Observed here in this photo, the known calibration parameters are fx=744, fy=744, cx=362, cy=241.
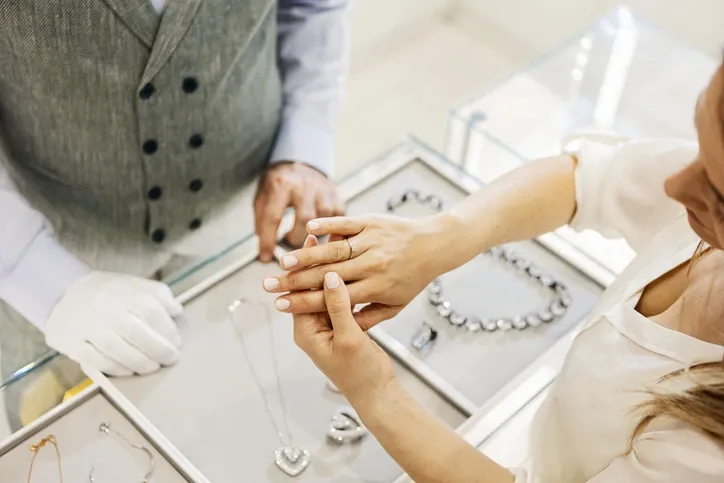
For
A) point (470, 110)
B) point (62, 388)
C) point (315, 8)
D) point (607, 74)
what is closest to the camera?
point (62, 388)

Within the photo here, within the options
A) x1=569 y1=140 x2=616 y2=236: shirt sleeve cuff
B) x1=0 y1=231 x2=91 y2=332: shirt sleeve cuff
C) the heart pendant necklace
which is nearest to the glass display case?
x1=569 y1=140 x2=616 y2=236: shirt sleeve cuff

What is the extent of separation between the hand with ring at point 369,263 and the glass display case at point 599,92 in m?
0.41

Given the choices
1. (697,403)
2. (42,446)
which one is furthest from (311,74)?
(697,403)

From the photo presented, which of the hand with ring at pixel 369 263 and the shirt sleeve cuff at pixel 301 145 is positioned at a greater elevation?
the hand with ring at pixel 369 263

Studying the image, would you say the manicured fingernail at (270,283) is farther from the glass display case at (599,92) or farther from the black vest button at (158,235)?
the glass display case at (599,92)

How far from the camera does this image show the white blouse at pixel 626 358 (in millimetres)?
619

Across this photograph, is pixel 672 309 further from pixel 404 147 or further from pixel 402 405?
pixel 404 147

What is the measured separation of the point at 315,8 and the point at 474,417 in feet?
2.21

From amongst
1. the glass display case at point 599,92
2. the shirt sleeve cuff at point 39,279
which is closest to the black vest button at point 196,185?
the shirt sleeve cuff at point 39,279

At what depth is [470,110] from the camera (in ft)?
4.22

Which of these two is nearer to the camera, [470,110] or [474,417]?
[474,417]

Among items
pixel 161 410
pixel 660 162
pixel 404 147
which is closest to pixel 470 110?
pixel 404 147

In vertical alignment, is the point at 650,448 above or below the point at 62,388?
above

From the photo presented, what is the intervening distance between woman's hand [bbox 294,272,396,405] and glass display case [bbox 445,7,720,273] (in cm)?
55
